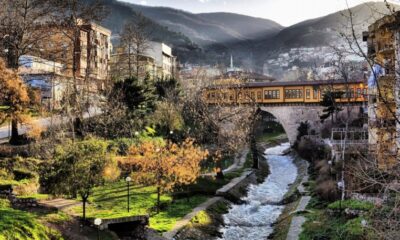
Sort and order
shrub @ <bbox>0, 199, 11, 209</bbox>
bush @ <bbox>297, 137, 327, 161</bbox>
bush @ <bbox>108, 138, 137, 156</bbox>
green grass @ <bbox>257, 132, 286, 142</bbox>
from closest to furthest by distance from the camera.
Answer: shrub @ <bbox>0, 199, 11, 209</bbox>, bush @ <bbox>108, 138, 137, 156</bbox>, bush @ <bbox>297, 137, 327, 161</bbox>, green grass @ <bbox>257, 132, 286, 142</bbox>

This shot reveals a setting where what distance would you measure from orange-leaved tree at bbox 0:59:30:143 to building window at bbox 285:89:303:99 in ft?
133

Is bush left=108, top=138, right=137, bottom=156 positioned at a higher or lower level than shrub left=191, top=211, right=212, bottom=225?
higher

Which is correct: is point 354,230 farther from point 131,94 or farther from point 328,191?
point 131,94

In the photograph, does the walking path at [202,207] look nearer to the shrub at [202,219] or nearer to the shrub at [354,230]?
the shrub at [202,219]

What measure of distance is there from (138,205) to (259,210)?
904 cm

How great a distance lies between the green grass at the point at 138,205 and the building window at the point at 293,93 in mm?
34151

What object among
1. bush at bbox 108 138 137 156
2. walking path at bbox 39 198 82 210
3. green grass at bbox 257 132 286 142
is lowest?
green grass at bbox 257 132 286 142

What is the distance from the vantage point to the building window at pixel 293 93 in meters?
59.3

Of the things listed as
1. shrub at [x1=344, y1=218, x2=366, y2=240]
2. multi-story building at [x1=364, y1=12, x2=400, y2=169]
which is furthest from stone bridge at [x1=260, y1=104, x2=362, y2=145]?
multi-story building at [x1=364, y1=12, x2=400, y2=169]

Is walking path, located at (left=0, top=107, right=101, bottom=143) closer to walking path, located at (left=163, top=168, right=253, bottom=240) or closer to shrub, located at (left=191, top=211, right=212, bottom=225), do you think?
walking path, located at (left=163, top=168, right=253, bottom=240)

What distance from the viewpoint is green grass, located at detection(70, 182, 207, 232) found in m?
20.0

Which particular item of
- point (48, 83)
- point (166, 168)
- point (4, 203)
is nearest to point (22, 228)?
point (4, 203)

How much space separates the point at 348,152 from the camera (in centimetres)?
3134

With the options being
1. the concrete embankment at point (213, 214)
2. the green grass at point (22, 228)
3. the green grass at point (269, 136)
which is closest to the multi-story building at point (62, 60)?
the concrete embankment at point (213, 214)
